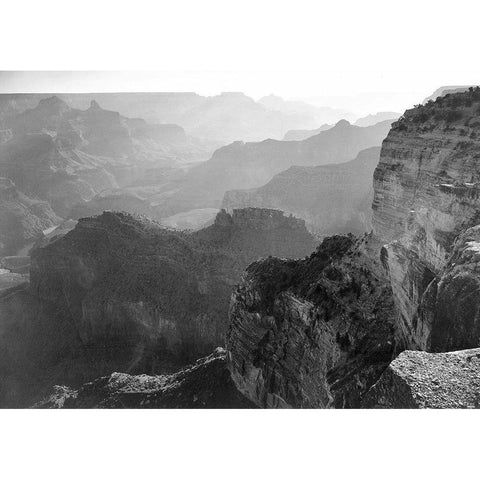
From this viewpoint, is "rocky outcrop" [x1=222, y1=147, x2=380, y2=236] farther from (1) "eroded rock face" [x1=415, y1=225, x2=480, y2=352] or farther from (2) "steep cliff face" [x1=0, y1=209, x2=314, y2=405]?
(1) "eroded rock face" [x1=415, y1=225, x2=480, y2=352]

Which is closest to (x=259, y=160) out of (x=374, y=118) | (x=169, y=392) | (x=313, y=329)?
(x=374, y=118)

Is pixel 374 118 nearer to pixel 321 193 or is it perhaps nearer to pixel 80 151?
pixel 321 193

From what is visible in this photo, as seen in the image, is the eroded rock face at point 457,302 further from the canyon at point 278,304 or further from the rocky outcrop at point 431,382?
the rocky outcrop at point 431,382

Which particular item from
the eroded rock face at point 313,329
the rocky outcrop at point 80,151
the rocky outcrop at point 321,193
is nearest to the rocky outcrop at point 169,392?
the eroded rock face at point 313,329

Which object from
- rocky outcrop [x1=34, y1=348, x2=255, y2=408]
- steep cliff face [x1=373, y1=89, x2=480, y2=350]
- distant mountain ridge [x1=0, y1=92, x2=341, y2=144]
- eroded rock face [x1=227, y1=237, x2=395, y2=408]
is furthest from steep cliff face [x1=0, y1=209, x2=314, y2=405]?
distant mountain ridge [x1=0, y1=92, x2=341, y2=144]

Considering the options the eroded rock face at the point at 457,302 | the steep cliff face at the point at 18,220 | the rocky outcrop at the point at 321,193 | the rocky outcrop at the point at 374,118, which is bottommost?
the steep cliff face at the point at 18,220

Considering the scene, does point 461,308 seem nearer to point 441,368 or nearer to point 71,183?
point 441,368

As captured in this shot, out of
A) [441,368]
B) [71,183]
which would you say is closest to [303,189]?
[71,183]
